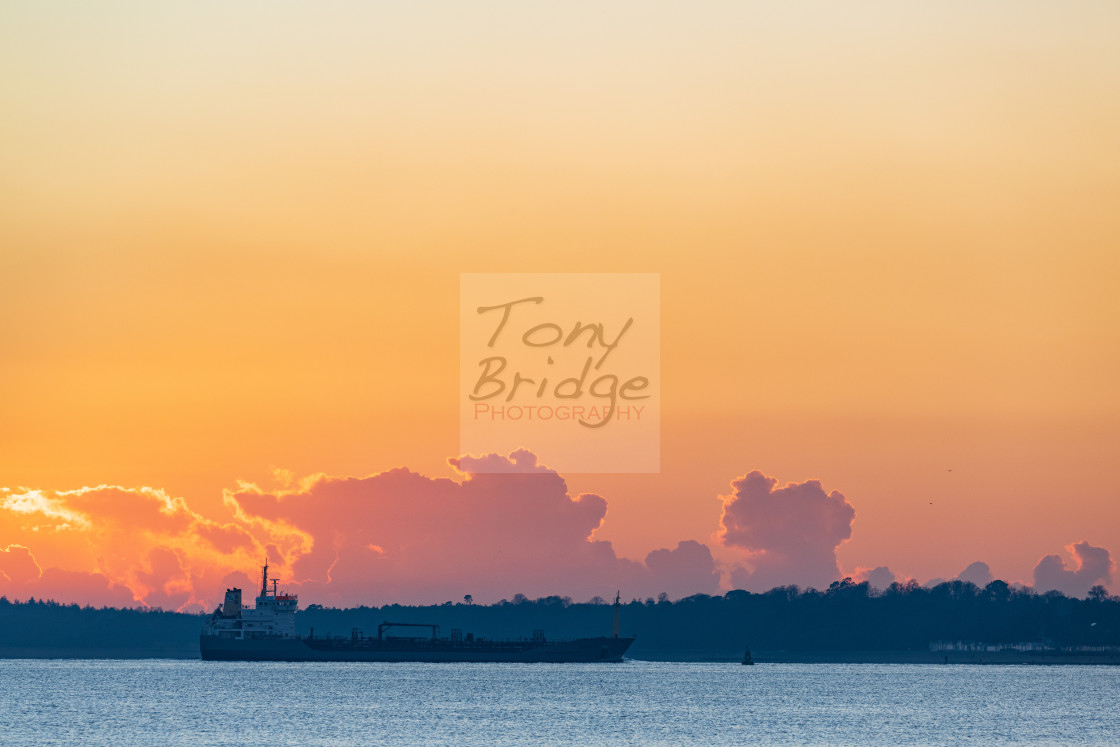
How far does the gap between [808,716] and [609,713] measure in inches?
736

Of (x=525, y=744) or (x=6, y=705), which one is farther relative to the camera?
(x=6, y=705)

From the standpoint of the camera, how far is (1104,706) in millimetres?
154375

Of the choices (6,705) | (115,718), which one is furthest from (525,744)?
(6,705)

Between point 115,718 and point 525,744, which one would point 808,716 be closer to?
point 525,744

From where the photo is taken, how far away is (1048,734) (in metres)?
112

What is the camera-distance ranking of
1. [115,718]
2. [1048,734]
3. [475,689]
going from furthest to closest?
[475,689] < [115,718] < [1048,734]

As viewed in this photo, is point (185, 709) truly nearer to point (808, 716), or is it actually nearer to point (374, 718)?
point (374, 718)

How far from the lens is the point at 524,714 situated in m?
127

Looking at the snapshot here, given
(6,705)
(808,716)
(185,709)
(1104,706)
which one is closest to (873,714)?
(808,716)

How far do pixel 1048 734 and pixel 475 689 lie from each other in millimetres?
77797

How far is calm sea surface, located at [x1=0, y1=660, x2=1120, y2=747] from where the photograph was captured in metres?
104

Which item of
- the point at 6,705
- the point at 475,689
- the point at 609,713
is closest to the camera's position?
the point at 609,713

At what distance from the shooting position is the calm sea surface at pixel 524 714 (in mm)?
103750

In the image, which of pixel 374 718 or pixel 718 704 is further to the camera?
pixel 718 704
